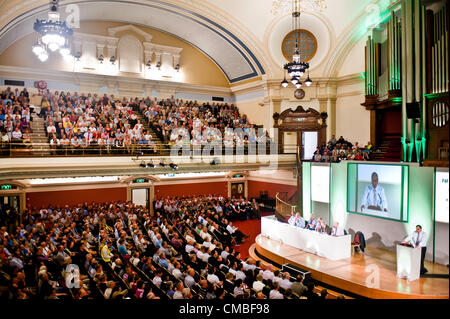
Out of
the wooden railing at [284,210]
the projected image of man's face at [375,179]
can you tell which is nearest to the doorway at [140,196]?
the wooden railing at [284,210]

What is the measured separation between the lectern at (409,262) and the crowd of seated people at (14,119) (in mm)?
11678

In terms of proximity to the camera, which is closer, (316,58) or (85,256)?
(85,256)

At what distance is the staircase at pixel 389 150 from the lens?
1187 centimetres

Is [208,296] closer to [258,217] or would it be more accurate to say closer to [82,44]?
[258,217]

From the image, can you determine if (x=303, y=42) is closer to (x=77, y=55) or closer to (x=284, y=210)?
(x=284, y=210)

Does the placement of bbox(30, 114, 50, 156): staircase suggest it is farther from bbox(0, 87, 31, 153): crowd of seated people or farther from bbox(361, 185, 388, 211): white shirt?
bbox(361, 185, 388, 211): white shirt

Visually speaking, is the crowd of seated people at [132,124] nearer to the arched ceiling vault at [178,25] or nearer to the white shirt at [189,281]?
the arched ceiling vault at [178,25]

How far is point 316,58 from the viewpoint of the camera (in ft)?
56.2

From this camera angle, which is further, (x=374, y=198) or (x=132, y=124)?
Result: (x=132, y=124)

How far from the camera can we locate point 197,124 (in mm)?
16531

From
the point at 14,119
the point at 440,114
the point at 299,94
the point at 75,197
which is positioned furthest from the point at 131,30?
the point at 440,114

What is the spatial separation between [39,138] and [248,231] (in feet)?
31.6

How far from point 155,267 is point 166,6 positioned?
1382cm
